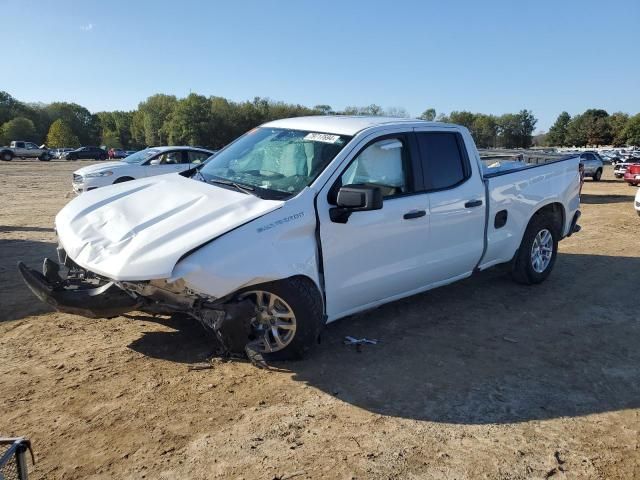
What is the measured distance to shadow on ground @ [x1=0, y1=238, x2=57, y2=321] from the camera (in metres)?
5.43

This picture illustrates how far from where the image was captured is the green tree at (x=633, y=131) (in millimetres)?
99938

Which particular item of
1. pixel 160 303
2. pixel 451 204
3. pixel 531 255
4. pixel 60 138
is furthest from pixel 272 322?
pixel 60 138

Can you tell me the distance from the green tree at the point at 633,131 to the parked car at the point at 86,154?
3587 inches

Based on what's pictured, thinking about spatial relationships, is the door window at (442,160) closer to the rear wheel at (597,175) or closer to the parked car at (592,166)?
the parked car at (592,166)

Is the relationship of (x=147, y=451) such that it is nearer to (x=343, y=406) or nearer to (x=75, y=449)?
(x=75, y=449)

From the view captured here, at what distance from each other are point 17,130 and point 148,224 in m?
108

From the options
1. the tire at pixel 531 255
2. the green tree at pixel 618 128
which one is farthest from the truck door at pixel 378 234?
the green tree at pixel 618 128

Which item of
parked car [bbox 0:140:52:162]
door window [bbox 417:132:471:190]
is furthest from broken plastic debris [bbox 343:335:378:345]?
parked car [bbox 0:140:52:162]

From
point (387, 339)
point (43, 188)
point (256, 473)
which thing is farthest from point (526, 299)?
point (43, 188)

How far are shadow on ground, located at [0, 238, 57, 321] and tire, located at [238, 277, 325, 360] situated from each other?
2680mm

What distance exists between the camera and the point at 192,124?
10069cm

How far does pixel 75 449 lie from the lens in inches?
124

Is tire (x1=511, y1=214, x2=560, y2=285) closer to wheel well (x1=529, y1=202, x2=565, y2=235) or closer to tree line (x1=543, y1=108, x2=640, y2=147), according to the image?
wheel well (x1=529, y1=202, x2=565, y2=235)

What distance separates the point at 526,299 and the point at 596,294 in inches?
37.4
